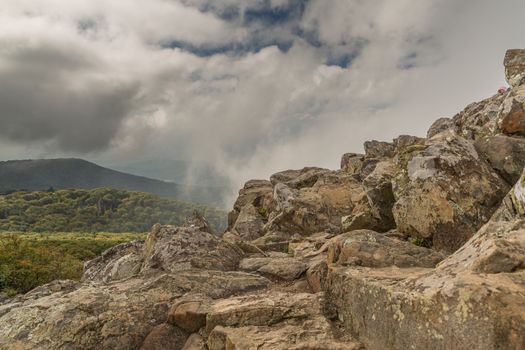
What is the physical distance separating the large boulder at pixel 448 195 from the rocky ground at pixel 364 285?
62 mm

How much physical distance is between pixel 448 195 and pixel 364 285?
10.5 m

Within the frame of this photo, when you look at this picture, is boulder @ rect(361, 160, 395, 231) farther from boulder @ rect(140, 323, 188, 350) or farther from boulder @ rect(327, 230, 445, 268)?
boulder @ rect(140, 323, 188, 350)

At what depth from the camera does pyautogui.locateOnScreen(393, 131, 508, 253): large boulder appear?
1853 cm

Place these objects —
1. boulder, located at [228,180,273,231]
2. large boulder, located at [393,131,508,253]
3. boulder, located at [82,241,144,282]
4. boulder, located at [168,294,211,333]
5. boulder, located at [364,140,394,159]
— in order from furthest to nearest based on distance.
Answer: boulder, located at [364,140,394,159], boulder, located at [228,180,273,231], boulder, located at [82,241,144,282], large boulder, located at [393,131,508,253], boulder, located at [168,294,211,333]

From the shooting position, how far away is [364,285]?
11.6 metres

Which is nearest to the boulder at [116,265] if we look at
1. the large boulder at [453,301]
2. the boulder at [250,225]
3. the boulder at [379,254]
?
the boulder at [379,254]

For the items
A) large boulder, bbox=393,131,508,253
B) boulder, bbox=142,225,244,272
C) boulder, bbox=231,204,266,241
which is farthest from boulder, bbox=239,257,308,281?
boulder, bbox=231,204,266,241

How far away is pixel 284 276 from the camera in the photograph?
1931 cm

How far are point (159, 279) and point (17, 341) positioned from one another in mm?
5864

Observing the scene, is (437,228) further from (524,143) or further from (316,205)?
(316,205)

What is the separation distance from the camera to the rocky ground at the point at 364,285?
8875 millimetres

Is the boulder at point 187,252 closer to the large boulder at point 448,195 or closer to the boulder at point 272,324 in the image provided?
the boulder at point 272,324

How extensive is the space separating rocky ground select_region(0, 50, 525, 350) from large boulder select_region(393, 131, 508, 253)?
6cm

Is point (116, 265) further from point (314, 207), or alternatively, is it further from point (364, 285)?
point (314, 207)
